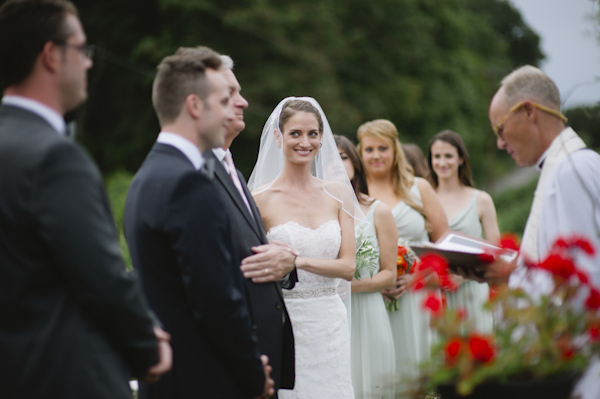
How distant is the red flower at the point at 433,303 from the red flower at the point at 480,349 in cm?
17

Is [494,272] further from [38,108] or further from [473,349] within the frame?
[38,108]

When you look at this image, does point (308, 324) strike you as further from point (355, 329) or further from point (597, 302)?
point (597, 302)

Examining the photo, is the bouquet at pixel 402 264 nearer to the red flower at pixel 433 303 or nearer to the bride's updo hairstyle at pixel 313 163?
the bride's updo hairstyle at pixel 313 163

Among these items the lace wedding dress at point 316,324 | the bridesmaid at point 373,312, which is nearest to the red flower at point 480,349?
the lace wedding dress at point 316,324

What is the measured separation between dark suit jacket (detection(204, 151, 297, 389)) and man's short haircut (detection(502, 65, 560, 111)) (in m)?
1.55

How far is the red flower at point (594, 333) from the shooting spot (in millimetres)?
2178

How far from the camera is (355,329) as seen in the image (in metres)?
5.68

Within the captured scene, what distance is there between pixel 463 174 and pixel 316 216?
11.3 ft

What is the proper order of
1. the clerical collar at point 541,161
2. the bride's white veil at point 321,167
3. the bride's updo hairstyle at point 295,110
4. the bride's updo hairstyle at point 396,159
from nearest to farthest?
the clerical collar at point 541,161, the bride's updo hairstyle at point 295,110, the bride's white veil at point 321,167, the bride's updo hairstyle at point 396,159

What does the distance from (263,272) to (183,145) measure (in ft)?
3.01

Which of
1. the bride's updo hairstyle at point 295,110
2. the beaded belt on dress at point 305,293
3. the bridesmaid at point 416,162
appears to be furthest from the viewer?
the bridesmaid at point 416,162

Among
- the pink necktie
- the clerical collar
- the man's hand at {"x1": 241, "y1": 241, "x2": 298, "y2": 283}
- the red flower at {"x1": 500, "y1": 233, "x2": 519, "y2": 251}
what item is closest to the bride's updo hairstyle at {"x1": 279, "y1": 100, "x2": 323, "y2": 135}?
the pink necktie

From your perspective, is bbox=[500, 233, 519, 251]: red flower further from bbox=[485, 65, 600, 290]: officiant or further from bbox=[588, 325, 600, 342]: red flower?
bbox=[588, 325, 600, 342]: red flower

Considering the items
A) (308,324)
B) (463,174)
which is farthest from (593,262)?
(463,174)
